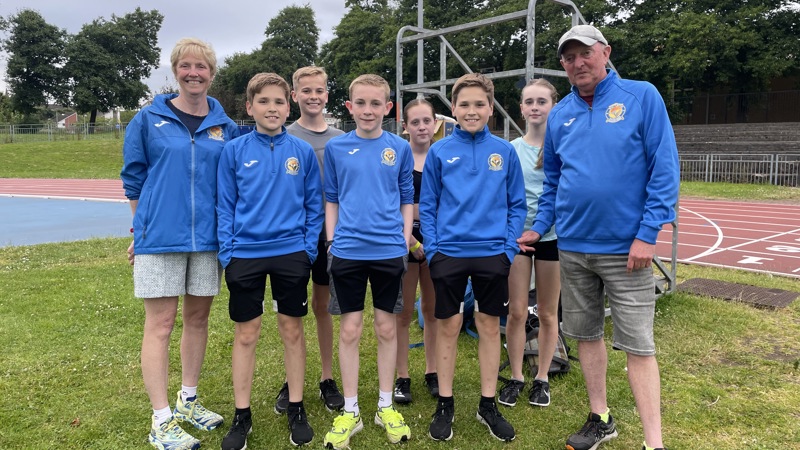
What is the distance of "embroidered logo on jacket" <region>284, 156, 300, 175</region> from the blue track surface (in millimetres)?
8404

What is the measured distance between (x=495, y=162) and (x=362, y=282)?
991 mm

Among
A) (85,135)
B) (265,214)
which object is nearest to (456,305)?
(265,214)

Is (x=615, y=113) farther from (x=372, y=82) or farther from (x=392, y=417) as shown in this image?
(x=392, y=417)

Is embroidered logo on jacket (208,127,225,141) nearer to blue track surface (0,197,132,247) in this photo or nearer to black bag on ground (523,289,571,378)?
black bag on ground (523,289,571,378)

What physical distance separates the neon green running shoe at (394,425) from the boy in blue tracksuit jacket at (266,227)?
418mm

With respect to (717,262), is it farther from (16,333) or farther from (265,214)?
(16,333)

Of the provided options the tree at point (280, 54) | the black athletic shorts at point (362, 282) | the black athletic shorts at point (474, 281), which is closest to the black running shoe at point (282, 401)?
the black athletic shorts at point (362, 282)

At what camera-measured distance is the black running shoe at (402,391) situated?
11.5 ft

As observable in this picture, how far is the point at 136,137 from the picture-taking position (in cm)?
284

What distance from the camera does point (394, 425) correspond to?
3.04 meters

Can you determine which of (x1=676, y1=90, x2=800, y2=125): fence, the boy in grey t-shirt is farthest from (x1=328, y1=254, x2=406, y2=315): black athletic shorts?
(x1=676, y1=90, x2=800, y2=125): fence

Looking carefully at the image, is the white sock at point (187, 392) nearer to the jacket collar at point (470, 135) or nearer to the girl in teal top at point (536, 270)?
the girl in teal top at point (536, 270)

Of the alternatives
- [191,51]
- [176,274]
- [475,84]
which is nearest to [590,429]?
[475,84]

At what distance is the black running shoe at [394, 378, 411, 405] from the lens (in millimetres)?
3498
